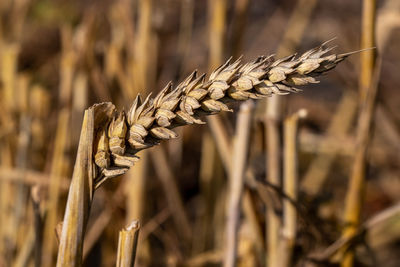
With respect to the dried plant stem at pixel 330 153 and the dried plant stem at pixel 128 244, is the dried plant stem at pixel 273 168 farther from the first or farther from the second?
the dried plant stem at pixel 330 153

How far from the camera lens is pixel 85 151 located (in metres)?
Result: 0.40

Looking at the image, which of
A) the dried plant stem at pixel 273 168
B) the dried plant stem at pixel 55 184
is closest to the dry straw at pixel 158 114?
the dried plant stem at pixel 273 168

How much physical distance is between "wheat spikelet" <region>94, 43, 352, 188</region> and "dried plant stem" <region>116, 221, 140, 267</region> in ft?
0.16

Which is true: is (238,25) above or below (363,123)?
above

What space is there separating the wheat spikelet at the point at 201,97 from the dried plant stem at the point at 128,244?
0.05m

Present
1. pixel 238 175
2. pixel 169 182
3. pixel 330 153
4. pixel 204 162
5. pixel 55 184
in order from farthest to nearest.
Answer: pixel 330 153, pixel 204 162, pixel 169 182, pixel 55 184, pixel 238 175

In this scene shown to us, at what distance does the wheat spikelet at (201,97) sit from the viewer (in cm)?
Result: 36

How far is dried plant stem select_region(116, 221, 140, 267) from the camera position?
1.36ft

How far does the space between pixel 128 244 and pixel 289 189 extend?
1.34ft

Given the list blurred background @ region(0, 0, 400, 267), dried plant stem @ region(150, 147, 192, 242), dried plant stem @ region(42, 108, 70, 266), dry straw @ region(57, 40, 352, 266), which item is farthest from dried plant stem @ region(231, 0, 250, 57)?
dry straw @ region(57, 40, 352, 266)

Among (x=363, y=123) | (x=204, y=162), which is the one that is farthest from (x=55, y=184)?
(x=363, y=123)

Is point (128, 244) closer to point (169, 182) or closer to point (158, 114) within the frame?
point (158, 114)

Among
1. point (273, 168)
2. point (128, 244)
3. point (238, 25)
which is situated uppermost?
point (238, 25)

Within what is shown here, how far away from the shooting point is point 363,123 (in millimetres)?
732
